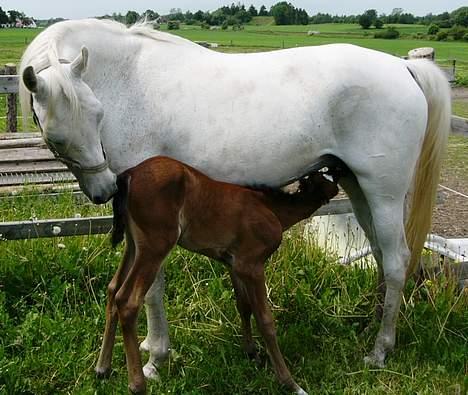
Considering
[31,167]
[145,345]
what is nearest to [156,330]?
[145,345]

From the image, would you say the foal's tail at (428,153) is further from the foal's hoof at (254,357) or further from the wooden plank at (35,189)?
the wooden plank at (35,189)

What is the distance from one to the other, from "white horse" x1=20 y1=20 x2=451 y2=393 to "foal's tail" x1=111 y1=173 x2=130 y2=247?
0.08m

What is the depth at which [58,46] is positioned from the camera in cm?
303

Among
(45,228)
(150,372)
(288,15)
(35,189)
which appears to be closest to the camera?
(150,372)

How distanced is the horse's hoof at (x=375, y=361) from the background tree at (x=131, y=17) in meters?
2.40

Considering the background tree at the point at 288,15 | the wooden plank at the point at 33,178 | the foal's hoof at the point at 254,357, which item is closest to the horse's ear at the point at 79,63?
the foal's hoof at the point at 254,357

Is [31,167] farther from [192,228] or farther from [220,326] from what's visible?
[192,228]

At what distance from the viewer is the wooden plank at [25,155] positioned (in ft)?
21.0

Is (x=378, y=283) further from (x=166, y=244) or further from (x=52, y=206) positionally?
(x=52, y=206)

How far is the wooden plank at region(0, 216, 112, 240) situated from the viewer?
12.9 ft

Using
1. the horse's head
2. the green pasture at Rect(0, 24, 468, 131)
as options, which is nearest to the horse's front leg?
the horse's head

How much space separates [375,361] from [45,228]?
2.22 m

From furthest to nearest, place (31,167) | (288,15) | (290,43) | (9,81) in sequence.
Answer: (288,15)
(290,43)
(31,167)
(9,81)

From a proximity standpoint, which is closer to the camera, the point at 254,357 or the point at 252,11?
the point at 254,357
